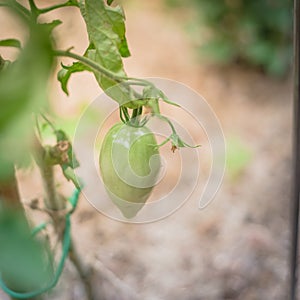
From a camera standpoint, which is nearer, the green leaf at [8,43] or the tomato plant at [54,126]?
the tomato plant at [54,126]

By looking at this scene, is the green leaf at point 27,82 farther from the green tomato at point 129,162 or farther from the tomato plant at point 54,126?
the green tomato at point 129,162

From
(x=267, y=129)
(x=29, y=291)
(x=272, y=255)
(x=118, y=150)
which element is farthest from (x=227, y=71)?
(x=118, y=150)

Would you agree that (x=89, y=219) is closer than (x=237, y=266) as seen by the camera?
No

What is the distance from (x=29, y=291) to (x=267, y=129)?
104cm

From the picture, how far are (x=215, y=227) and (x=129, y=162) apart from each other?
83cm

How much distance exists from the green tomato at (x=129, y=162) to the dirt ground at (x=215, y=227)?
1.10 ft

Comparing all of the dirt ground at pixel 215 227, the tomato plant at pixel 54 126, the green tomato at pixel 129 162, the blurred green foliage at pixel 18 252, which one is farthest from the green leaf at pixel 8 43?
the dirt ground at pixel 215 227

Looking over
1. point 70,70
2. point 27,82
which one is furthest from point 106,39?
point 27,82

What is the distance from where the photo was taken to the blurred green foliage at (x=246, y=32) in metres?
1.72

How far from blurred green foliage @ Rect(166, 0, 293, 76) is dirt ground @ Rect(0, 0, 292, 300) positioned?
52 mm

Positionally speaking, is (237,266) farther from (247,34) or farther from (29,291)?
(247,34)

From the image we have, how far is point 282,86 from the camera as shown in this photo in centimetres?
176

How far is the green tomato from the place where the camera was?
479 mm

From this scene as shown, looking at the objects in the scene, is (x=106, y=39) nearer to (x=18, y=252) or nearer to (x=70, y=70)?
(x=70, y=70)
